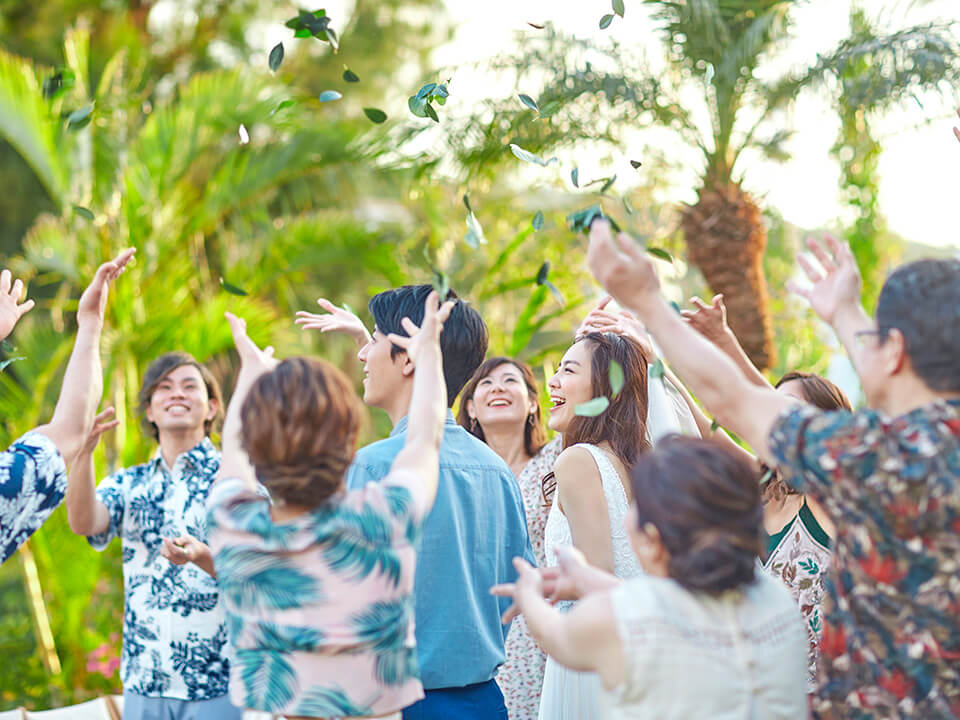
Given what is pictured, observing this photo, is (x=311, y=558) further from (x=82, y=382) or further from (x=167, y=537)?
(x=167, y=537)

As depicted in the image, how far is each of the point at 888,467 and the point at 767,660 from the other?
1.46ft

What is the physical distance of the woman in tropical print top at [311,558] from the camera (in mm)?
2018

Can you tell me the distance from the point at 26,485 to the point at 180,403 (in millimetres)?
1452

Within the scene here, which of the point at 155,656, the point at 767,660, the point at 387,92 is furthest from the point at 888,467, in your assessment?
the point at 387,92

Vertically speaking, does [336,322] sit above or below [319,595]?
above

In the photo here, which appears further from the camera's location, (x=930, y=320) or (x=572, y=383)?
(x=572, y=383)

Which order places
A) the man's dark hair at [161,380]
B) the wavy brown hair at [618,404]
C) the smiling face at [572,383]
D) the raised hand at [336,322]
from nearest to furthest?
the raised hand at [336,322] < the wavy brown hair at [618,404] < the smiling face at [572,383] < the man's dark hair at [161,380]

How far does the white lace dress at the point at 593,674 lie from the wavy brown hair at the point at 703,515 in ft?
3.98

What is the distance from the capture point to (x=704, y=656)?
1.86m

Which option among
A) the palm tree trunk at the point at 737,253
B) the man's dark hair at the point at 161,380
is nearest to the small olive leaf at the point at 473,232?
the man's dark hair at the point at 161,380

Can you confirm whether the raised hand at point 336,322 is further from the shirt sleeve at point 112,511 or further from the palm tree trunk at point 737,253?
the palm tree trunk at point 737,253

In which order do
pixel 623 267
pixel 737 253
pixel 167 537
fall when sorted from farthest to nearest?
pixel 737 253 < pixel 167 537 < pixel 623 267

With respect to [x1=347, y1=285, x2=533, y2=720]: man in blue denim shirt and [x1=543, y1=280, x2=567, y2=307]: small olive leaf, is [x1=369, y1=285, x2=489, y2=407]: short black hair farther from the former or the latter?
[x1=543, y1=280, x2=567, y2=307]: small olive leaf

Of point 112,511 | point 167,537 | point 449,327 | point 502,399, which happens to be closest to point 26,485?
point 167,537
